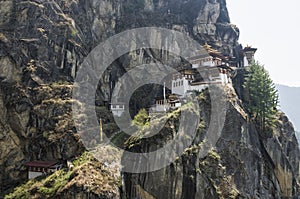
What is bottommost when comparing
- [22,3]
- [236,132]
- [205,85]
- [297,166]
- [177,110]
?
[297,166]

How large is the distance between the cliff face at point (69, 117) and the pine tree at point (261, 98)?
276 cm

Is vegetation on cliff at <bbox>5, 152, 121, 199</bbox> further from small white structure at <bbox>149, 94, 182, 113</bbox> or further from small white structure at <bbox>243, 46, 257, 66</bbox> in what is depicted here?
small white structure at <bbox>243, 46, 257, 66</bbox>

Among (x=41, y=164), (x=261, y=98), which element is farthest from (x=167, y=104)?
(x=41, y=164)

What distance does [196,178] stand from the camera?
35.5 meters

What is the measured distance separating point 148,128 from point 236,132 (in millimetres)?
11903

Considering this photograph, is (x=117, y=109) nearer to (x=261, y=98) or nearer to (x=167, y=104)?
(x=167, y=104)

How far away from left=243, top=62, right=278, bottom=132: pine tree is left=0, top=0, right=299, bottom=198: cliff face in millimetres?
2765

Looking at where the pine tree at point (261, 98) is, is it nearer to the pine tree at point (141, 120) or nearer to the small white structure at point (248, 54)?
the small white structure at point (248, 54)

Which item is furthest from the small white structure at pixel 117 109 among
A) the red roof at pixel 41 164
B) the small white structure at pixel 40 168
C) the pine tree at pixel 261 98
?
the pine tree at pixel 261 98

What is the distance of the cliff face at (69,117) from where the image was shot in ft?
120

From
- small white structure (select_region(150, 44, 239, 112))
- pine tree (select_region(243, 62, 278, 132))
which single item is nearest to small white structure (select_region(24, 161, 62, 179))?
small white structure (select_region(150, 44, 239, 112))

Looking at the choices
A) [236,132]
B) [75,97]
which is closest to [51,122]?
[75,97]

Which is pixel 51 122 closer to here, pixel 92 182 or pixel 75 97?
pixel 75 97

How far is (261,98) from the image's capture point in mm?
46938
